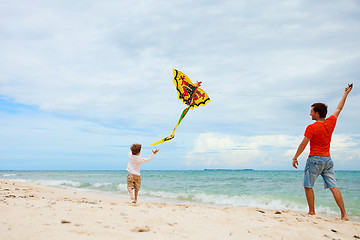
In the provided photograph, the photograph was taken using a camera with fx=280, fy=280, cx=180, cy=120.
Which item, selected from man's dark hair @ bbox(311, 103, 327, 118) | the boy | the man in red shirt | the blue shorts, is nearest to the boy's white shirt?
the boy

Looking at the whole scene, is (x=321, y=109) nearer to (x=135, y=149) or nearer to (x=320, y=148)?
(x=320, y=148)

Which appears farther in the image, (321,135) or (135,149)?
(135,149)

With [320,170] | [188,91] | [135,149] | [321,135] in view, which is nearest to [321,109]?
[321,135]

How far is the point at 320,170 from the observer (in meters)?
4.59

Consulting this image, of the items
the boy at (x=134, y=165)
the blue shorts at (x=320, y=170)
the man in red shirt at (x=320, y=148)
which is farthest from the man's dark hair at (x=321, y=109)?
the boy at (x=134, y=165)

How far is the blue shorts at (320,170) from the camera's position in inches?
179

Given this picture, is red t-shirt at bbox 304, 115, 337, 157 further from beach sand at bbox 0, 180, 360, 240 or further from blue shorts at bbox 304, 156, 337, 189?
beach sand at bbox 0, 180, 360, 240

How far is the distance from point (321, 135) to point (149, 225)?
3109 millimetres

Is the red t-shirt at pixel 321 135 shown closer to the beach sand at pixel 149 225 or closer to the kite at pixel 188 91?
the beach sand at pixel 149 225

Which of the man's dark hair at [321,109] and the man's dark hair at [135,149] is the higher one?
the man's dark hair at [321,109]

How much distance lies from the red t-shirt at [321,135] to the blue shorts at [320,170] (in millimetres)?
98

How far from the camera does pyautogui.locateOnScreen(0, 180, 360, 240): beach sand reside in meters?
2.83

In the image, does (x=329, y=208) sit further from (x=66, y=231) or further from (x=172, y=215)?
(x=66, y=231)

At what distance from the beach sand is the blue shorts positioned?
2.04 ft
